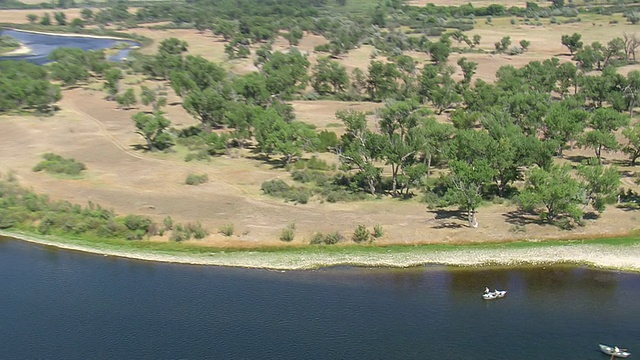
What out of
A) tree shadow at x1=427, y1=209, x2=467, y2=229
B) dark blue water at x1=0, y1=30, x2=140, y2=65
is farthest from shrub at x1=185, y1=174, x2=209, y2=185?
dark blue water at x1=0, y1=30, x2=140, y2=65

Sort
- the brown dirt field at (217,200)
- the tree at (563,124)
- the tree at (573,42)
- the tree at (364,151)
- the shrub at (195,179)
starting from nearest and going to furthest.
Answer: the brown dirt field at (217,200) < the tree at (364,151) < the shrub at (195,179) < the tree at (563,124) < the tree at (573,42)

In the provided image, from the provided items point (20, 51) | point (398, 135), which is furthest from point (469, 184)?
point (20, 51)

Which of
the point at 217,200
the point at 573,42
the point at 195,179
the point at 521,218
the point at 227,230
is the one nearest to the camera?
the point at 227,230

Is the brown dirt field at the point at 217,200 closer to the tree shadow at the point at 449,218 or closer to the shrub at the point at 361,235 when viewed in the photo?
the tree shadow at the point at 449,218

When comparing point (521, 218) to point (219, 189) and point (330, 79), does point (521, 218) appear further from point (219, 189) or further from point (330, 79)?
point (330, 79)

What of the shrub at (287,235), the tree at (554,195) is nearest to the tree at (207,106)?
the shrub at (287,235)

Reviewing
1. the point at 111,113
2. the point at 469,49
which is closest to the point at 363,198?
the point at 111,113

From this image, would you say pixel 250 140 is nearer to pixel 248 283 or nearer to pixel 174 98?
pixel 174 98

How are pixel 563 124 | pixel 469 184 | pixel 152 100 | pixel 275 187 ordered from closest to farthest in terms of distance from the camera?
pixel 469 184 < pixel 275 187 < pixel 563 124 < pixel 152 100
